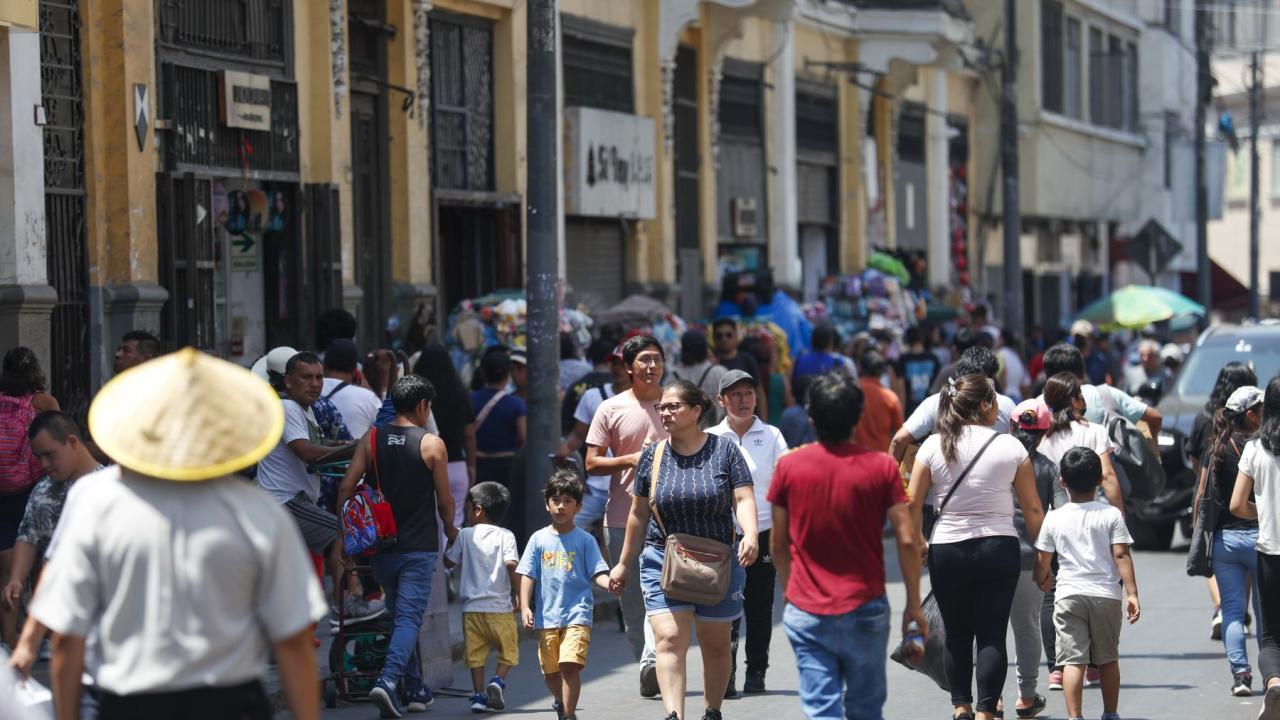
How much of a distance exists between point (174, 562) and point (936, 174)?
2799 cm

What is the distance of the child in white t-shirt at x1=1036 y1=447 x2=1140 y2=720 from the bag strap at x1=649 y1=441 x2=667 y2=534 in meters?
1.72

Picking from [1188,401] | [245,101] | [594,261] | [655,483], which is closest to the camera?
[655,483]

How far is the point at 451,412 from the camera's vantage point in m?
11.4

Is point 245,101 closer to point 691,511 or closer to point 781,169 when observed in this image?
point 691,511

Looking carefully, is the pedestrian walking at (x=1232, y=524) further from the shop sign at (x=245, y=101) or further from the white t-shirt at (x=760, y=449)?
the shop sign at (x=245, y=101)

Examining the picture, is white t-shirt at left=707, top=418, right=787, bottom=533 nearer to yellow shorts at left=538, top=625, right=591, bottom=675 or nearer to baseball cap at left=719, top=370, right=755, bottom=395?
baseball cap at left=719, top=370, right=755, bottom=395

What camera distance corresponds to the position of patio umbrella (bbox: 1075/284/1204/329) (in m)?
26.5

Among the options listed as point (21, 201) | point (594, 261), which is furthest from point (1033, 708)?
point (594, 261)

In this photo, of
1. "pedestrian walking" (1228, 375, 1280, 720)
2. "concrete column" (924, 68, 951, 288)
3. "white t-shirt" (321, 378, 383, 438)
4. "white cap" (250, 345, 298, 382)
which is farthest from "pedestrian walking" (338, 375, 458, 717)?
"concrete column" (924, 68, 951, 288)

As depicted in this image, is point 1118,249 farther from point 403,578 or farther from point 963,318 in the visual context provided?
point 403,578

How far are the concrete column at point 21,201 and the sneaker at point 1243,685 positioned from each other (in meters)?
7.15

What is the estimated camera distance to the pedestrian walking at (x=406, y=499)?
30.1 ft

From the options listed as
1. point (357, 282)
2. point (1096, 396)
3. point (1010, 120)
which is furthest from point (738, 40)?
point (1096, 396)

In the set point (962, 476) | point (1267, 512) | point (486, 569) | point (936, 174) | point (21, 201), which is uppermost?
point (936, 174)
